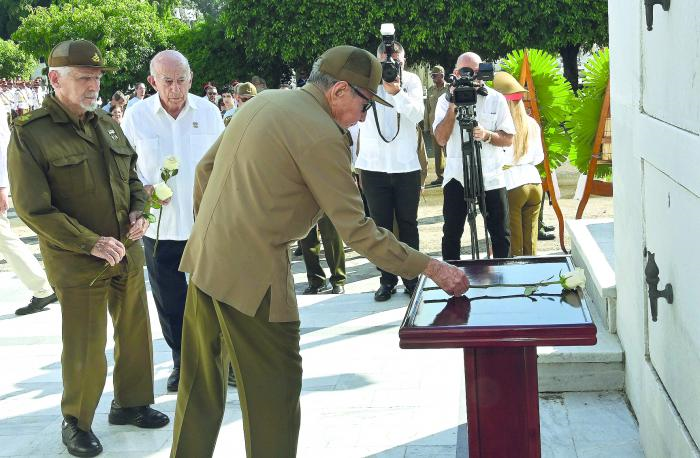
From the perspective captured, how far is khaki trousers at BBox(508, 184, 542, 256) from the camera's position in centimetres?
814

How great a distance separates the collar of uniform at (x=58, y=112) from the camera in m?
4.88

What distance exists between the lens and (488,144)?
759 cm

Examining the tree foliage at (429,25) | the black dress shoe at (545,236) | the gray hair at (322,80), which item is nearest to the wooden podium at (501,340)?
the gray hair at (322,80)

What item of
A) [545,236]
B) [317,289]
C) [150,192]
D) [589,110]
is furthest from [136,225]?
[545,236]

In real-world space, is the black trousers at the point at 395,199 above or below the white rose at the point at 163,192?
below

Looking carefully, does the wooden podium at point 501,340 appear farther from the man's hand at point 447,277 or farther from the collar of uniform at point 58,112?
the collar of uniform at point 58,112

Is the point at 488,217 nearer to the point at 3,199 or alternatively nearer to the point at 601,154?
the point at 601,154

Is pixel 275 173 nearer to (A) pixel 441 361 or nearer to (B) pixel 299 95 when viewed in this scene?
(B) pixel 299 95

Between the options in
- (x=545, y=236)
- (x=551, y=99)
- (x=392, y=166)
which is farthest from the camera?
(x=545, y=236)

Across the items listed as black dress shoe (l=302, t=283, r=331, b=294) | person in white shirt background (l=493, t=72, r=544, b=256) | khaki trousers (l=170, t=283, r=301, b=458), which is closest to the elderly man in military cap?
khaki trousers (l=170, t=283, r=301, b=458)

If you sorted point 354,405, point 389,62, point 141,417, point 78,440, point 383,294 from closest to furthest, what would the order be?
point 78,440 < point 141,417 < point 354,405 < point 389,62 < point 383,294

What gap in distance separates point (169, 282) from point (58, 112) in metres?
1.39

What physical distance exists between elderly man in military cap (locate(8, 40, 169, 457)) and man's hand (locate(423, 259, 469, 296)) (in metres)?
1.84

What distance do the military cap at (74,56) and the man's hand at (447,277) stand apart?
217 centimetres
